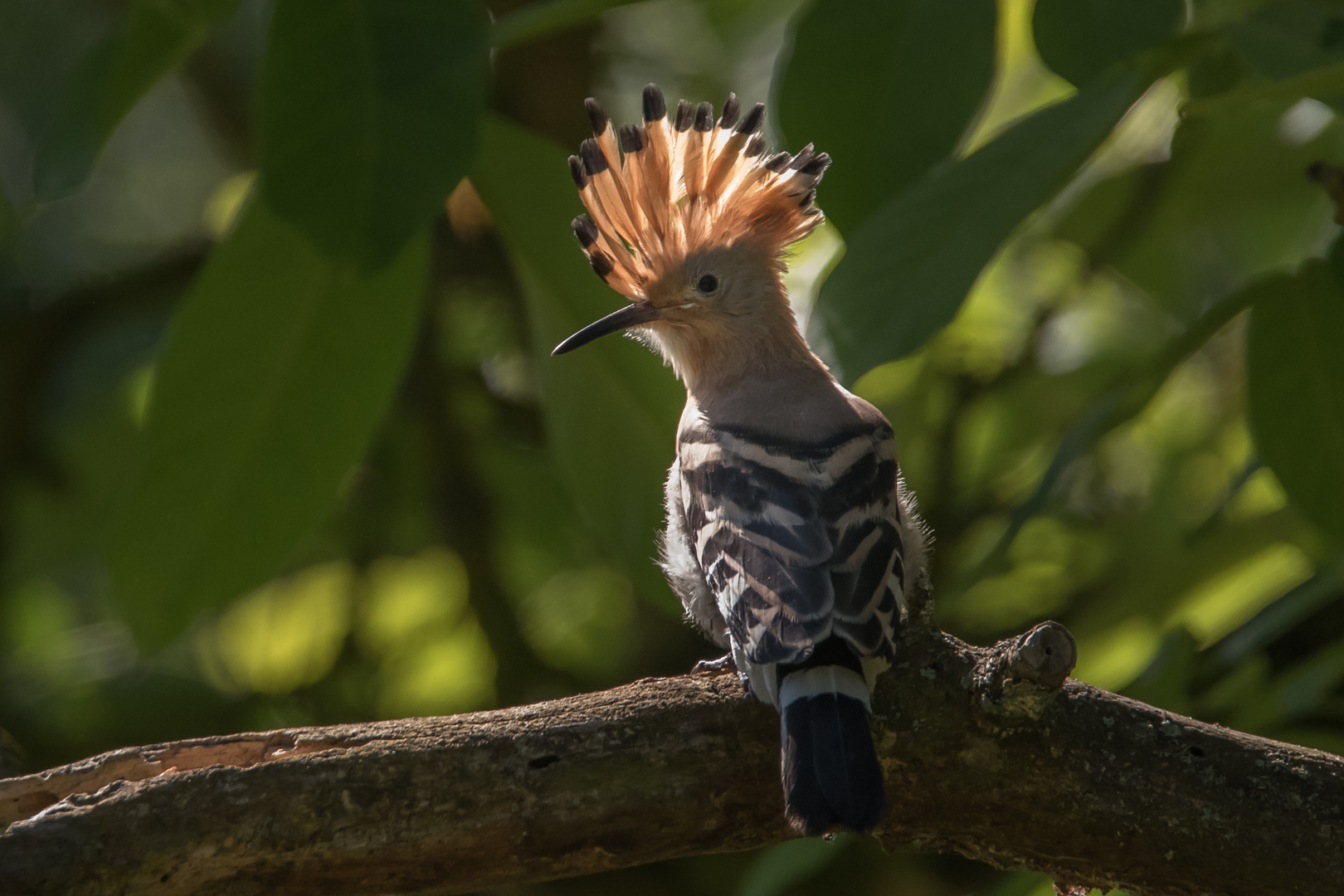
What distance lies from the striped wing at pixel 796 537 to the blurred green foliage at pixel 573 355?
0.23 metres

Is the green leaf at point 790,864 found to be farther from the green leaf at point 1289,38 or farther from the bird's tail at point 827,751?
the green leaf at point 1289,38

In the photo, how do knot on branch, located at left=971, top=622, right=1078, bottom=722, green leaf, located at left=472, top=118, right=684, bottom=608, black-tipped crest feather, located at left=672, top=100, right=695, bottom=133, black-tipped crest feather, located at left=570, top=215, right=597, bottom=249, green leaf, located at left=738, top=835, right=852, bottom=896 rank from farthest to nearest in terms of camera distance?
black-tipped crest feather, located at left=672, top=100, right=695, bottom=133 → black-tipped crest feather, located at left=570, top=215, right=597, bottom=249 → green leaf, located at left=472, top=118, right=684, bottom=608 → green leaf, located at left=738, top=835, right=852, bottom=896 → knot on branch, located at left=971, top=622, right=1078, bottom=722

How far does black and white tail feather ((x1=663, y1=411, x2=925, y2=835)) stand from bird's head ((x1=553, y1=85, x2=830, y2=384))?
0.49 meters

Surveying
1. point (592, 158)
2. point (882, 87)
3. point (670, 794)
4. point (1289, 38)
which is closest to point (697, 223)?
point (592, 158)

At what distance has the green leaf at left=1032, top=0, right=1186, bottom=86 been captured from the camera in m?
2.00

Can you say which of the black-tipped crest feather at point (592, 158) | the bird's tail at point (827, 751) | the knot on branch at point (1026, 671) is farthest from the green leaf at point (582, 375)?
the knot on branch at point (1026, 671)

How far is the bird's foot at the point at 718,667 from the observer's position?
2357 millimetres

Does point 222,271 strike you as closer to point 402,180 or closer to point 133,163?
point 402,180

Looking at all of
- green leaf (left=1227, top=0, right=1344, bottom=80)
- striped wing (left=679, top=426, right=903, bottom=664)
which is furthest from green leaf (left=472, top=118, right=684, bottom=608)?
green leaf (left=1227, top=0, right=1344, bottom=80)

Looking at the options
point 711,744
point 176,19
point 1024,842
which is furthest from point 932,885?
point 176,19

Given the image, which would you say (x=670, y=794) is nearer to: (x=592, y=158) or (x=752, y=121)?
(x=592, y=158)

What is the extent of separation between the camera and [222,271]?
2.34 meters

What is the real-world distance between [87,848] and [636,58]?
3.17m

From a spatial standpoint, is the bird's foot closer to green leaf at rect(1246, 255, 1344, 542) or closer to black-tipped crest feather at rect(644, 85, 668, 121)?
green leaf at rect(1246, 255, 1344, 542)
